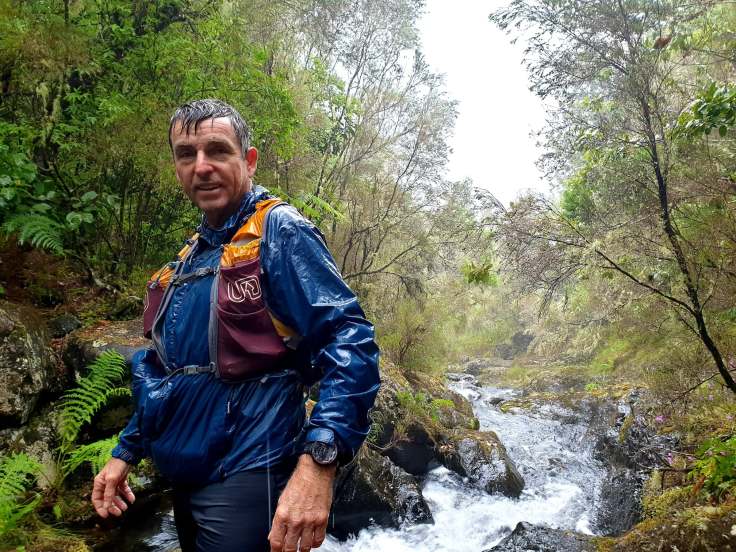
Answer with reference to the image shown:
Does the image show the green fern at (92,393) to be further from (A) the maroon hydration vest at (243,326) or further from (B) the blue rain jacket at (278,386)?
(A) the maroon hydration vest at (243,326)

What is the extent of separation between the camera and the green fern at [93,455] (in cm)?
374

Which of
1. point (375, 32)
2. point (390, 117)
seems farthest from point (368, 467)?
point (375, 32)

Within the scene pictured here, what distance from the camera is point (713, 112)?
3.73 meters

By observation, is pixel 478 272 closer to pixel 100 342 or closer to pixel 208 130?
pixel 100 342

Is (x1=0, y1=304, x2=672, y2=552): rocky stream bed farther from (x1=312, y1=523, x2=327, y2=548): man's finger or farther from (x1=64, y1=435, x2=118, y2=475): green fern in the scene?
(x1=312, y1=523, x2=327, y2=548): man's finger

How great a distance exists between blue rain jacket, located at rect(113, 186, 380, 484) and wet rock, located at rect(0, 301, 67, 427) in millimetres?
3327

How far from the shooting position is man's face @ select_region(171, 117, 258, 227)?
1.85 metres

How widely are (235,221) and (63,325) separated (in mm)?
4779

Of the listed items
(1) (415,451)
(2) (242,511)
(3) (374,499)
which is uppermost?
(2) (242,511)

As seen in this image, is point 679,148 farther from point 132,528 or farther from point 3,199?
point 3,199

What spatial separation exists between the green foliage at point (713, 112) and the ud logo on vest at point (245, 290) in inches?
157

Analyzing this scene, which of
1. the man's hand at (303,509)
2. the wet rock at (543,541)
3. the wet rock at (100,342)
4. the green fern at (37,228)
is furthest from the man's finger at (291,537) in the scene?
the green fern at (37,228)

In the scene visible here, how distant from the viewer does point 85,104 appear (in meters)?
5.55

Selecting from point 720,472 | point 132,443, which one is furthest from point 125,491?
point 720,472
